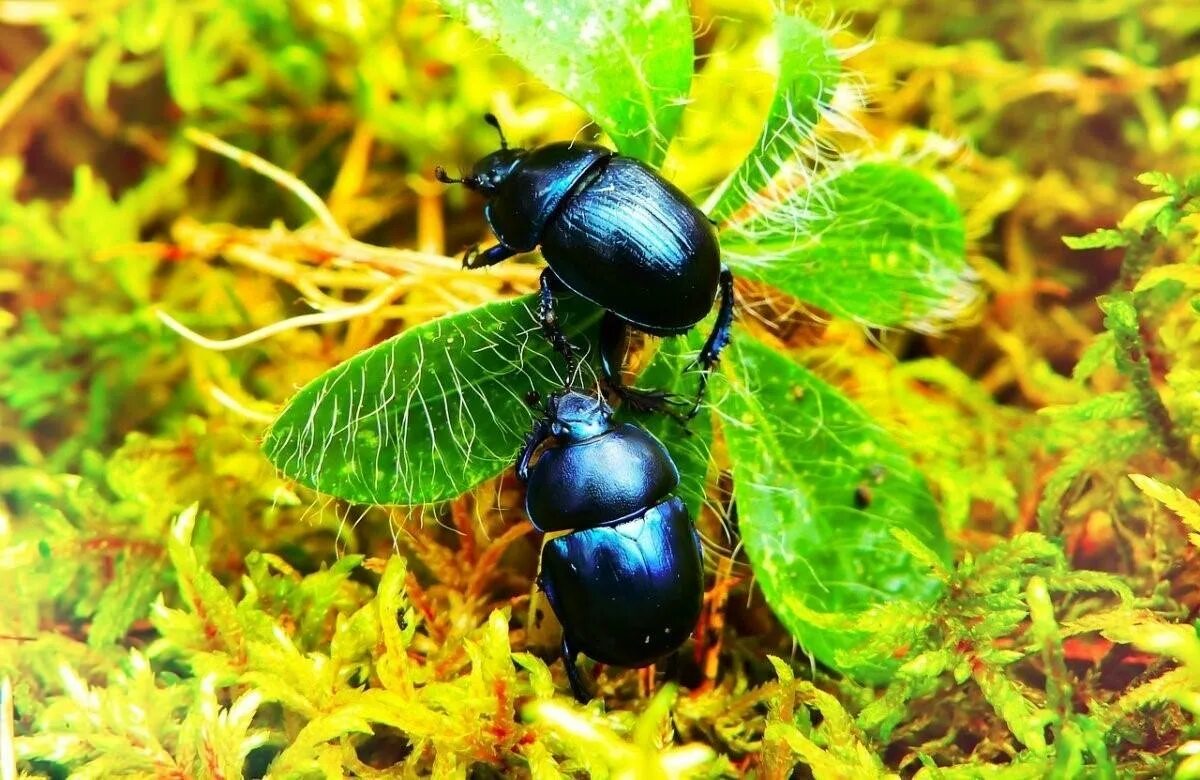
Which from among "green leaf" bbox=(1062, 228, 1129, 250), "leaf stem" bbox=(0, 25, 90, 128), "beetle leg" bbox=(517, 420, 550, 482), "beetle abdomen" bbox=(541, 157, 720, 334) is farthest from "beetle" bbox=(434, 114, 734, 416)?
"leaf stem" bbox=(0, 25, 90, 128)

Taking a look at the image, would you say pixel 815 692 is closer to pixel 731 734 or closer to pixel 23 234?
pixel 731 734

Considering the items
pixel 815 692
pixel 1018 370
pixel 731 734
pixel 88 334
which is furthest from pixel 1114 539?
pixel 88 334

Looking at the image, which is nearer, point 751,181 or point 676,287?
point 676,287

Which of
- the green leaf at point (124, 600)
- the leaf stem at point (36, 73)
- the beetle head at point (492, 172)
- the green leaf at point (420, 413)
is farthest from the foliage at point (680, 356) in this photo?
the leaf stem at point (36, 73)

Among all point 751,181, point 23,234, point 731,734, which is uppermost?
point 751,181

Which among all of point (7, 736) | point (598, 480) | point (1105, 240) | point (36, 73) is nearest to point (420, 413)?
point (598, 480)

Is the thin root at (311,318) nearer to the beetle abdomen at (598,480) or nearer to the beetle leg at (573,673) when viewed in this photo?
the beetle abdomen at (598,480)

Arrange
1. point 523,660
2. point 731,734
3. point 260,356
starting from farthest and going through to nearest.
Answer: point 260,356 < point 731,734 < point 523,660
